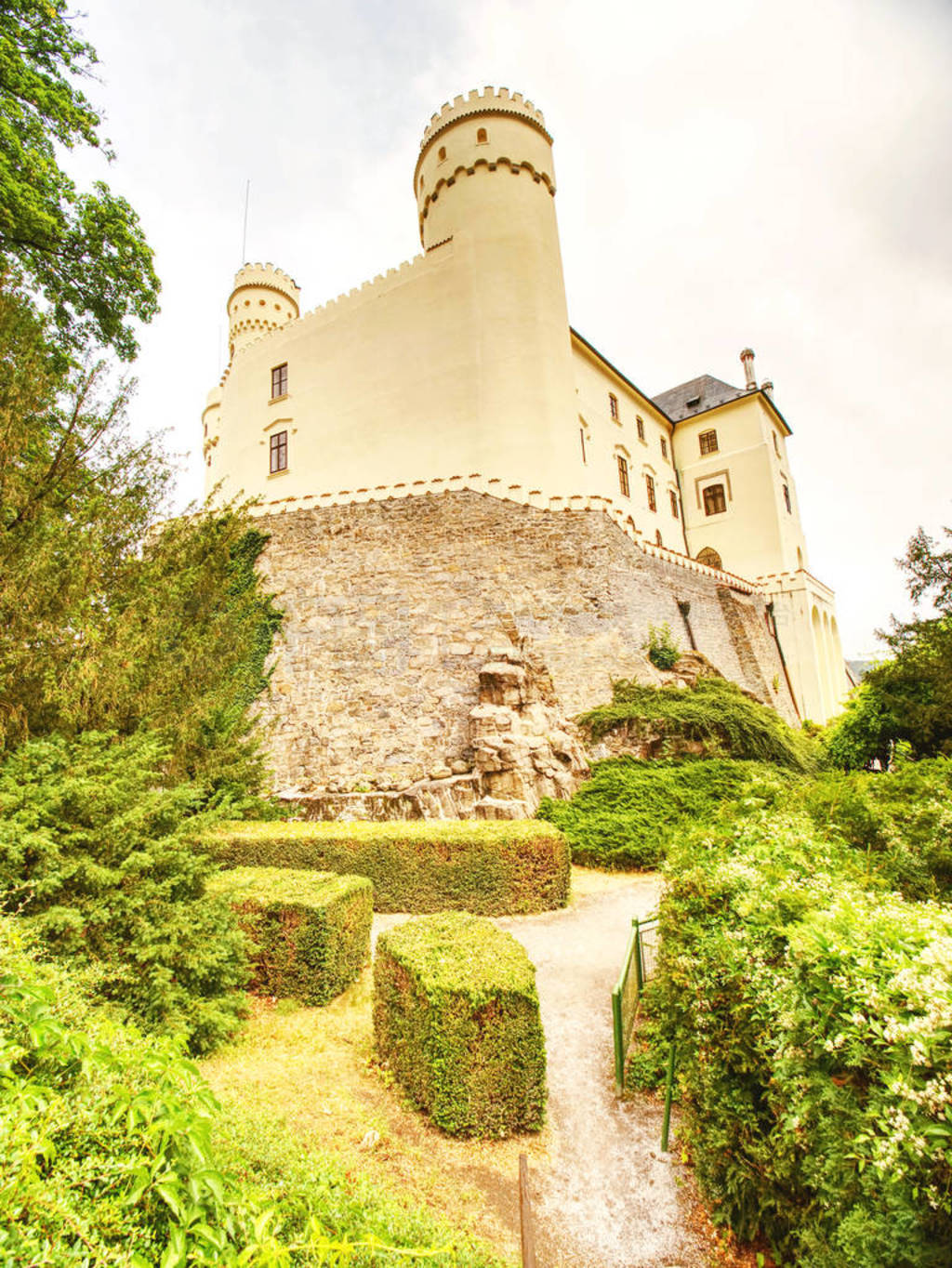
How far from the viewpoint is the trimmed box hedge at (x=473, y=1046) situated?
438 cm

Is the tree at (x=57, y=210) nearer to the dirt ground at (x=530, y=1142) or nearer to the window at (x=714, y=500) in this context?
the dirt ground at (x=530, y=1142)

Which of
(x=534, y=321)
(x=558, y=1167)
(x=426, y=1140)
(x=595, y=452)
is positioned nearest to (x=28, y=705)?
(x=426, y=1140)

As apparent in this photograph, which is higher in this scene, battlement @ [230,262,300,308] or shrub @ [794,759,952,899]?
battlement @ [230,262,300,308]

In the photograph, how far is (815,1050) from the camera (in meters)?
2.46

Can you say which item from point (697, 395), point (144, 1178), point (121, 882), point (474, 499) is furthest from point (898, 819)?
point (697, 395)

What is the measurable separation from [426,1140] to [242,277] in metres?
34.8

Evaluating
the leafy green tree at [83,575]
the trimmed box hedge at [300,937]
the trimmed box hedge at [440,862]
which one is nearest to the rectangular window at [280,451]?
the leafy green tree at [83,575]

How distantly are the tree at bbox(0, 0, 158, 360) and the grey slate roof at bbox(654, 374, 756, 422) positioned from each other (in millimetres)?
28246

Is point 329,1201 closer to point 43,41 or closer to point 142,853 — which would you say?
point 142,853

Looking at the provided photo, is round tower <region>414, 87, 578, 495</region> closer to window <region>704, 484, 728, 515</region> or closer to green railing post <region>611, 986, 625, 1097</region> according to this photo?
window <region>704, 484, 728, 515</region>

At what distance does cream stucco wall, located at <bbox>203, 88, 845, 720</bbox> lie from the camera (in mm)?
18844

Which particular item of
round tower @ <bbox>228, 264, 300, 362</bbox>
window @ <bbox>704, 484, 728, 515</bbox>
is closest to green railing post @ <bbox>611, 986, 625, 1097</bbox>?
window @ <bbox>704, 484, 728, 515</bbox>

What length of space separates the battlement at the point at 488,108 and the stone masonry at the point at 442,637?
14.6 metres

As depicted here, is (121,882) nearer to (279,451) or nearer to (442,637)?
(442,637)
